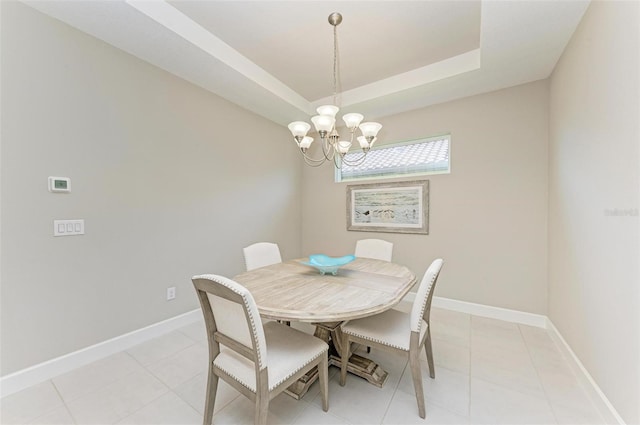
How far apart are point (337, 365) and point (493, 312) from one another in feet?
6.55

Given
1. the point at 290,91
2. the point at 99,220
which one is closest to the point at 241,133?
the point at 290,91

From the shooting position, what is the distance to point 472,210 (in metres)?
2.91

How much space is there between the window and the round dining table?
158 centimetres

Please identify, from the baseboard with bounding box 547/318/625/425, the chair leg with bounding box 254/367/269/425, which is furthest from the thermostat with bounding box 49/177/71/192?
the baseboard with bounding box 547/318/625/425

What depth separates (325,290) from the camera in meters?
1.60

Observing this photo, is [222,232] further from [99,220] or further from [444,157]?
[444,157]

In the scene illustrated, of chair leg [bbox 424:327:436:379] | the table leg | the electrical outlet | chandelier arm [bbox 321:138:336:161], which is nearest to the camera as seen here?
the table leg

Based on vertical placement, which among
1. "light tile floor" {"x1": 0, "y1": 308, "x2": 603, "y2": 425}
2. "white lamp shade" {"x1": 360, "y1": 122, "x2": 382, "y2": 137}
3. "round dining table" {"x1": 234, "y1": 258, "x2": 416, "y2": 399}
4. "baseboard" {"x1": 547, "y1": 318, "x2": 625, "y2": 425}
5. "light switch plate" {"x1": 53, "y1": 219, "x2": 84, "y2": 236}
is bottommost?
"light tile floor" {"x1": 0, "y1": 308, "x2": 603, "y2": 425}

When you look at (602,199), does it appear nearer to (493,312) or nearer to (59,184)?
(493,312)

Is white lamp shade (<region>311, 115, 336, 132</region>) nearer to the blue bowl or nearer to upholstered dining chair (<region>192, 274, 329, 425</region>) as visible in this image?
the blue bowl

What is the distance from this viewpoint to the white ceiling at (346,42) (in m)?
1.81

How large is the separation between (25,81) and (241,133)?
71.4 inches

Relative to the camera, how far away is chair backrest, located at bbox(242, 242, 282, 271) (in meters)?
2.26

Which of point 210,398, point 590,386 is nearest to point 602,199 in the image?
point 590,386
